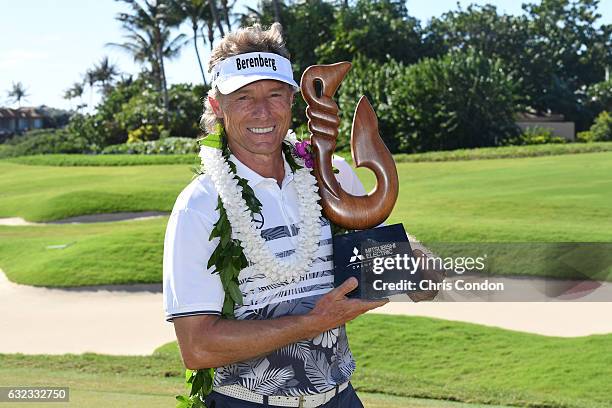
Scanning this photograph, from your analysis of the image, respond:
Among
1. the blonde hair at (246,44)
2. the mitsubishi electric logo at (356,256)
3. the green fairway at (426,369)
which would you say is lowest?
the green fairway at (426,369)

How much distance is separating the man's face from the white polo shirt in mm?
103

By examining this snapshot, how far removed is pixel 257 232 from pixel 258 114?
0.34 m

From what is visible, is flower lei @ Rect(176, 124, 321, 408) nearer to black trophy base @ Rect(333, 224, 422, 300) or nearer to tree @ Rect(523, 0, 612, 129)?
black trophy base @ Rect(333, 224, 422, 300)

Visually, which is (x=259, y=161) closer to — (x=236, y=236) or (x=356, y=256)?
(x=236, y=236)

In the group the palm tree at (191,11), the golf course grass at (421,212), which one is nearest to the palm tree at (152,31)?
the palm tree at (191,11)

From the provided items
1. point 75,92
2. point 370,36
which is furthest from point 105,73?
point 370,36

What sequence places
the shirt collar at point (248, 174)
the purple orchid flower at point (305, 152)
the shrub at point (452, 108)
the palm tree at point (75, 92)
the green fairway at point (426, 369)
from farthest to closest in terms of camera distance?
1. the palm tree at point (75, 92)
2. the shrub at point (452, 108)
3. the green fairway at point (426, 369)
4. the purple orchid flower at point (305, 152)
5. the shirt collar at point (248, 174)

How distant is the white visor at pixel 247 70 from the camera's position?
256 centimetres

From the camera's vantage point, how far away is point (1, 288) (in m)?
12.3

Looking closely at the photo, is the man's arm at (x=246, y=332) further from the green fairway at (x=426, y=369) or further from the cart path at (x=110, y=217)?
the cart path at (x=110, y=217)

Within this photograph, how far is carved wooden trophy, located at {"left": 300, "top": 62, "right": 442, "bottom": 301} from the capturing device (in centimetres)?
259

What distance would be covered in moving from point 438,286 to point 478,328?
20.3 feet

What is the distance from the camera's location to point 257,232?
102 inches
